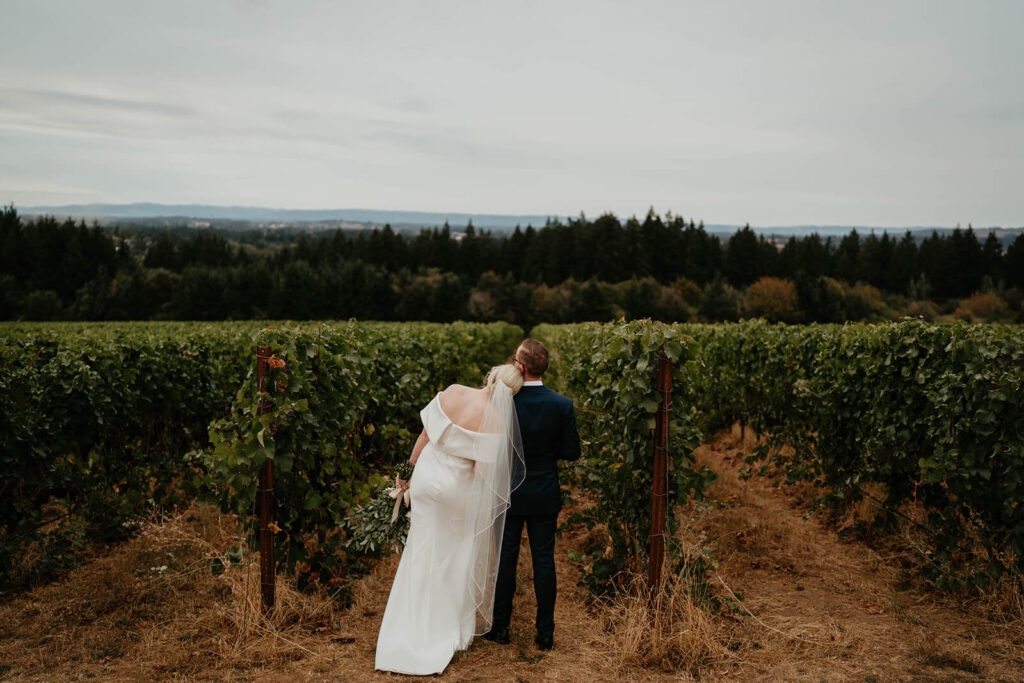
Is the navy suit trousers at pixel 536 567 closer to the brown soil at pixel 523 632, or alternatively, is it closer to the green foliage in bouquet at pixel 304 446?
the brown soil at pixel 523 632

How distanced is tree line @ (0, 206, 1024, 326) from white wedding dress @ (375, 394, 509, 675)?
70057mm

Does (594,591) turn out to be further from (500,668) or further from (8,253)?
(8,253)

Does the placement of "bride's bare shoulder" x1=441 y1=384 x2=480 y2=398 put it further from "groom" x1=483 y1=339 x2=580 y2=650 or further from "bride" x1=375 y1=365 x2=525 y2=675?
"groom" x1=483 y1=339 x2=580 y2=650

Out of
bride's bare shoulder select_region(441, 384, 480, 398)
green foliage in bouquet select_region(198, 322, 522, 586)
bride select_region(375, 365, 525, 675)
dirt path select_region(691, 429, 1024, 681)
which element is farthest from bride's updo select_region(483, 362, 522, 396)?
dirt path select_region(691, 429, 1024, 681)

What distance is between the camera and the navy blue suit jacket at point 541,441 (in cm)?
440

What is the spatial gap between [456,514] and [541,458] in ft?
2.34

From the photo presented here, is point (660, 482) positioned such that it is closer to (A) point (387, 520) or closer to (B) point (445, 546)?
(B) point (445, 546)

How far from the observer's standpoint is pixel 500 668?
4.26 metres

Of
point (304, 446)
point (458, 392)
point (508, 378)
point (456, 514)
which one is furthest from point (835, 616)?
point (304, 446)

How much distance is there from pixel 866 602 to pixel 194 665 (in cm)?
542

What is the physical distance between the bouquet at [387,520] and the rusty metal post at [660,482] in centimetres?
185

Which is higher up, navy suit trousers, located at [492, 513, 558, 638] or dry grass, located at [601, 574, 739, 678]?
navy suit trousers, located at [492, 513, 558, 638]

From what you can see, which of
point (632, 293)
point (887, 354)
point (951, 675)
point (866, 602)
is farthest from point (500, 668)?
point (632, 293)

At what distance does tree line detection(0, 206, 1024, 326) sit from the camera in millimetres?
72062
